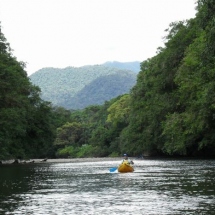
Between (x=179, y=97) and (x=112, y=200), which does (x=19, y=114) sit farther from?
(x=112, y=200)

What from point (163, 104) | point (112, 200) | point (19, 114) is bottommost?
point (112, 200)

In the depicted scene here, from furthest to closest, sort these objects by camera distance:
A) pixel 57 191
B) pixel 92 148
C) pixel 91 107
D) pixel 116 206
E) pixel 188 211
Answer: pixel 91 107
pixel 92 148
pixel 57 191
pixel 116 206
pixel 188 211

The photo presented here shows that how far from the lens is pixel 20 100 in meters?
55.4

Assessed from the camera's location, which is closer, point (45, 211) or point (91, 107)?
point (45, 211)

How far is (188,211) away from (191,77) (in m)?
38.6

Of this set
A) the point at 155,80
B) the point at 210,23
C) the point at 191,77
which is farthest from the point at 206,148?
the point at 210,23

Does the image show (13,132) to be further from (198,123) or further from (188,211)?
(188,211)

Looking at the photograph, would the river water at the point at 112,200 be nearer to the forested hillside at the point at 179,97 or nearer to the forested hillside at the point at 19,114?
the forested hillside at the point at 179,97

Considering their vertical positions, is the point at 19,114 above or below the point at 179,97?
below

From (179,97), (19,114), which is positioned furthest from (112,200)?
(179,97)

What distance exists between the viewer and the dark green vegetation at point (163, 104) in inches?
1934

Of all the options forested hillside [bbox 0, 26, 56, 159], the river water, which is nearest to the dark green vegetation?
forested hillside [bbox 0, 26, 56, 159]

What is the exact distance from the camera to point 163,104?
6644 cm

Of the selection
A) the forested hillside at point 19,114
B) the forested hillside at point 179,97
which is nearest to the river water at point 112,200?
the forested hillside at point 179,97
